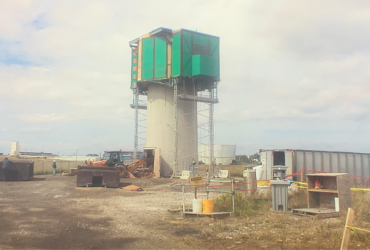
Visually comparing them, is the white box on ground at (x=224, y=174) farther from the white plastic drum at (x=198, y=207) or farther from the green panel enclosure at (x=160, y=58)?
the white plastic drum at (x=198, y=207)

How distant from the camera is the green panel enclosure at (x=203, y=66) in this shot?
118 feet

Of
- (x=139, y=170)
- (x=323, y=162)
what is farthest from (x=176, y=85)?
(x=323, y=162)

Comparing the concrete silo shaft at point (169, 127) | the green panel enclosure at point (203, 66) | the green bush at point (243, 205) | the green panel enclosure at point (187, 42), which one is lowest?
the green bush at point (243, 205)

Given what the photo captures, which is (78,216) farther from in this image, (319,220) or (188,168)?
(188,168)

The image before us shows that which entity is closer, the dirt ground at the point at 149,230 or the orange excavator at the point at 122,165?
the dirt ground at the point at 149,230

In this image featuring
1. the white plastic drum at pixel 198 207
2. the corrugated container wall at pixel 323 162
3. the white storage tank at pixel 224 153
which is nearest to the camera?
the white plastic drum at pixel 198 207

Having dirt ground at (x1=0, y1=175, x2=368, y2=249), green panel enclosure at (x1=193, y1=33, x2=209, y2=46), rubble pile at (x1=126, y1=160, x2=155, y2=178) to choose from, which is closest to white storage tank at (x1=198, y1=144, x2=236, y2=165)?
green panel enclosure at (x1=193, y1=33, x2=209, y2=46)

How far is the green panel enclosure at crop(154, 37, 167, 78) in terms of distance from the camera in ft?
121

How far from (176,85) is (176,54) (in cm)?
346

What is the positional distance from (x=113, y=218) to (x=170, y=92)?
90.3 feet

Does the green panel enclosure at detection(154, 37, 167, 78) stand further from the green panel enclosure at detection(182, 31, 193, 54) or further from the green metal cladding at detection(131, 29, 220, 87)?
the green panel enclosure at detection(182, 31, 193, 54)

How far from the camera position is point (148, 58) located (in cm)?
3809

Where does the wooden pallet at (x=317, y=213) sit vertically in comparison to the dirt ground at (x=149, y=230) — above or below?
above

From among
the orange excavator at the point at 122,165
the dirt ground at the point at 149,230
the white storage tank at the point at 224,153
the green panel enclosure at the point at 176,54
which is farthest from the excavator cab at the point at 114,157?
the white storage tank at the point at 224,153
